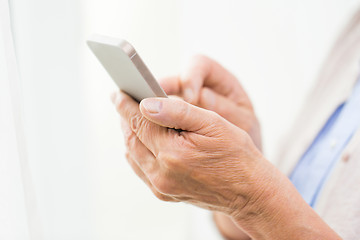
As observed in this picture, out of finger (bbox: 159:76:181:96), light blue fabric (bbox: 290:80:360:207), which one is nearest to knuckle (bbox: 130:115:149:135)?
finger (bbox: 159:76:181:96)

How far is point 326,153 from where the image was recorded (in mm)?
702

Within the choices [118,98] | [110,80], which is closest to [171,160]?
[118,98]

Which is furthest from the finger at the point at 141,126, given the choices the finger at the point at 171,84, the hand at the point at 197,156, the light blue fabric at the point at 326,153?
the light blue fabric at the point at 326,153

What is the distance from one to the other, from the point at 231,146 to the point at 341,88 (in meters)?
0.45

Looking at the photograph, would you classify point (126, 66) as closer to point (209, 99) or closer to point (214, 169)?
point (214, 169)

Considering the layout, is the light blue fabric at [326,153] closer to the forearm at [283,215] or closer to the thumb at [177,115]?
the forearm at [283,215]

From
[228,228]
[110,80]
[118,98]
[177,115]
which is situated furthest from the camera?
[110,80]

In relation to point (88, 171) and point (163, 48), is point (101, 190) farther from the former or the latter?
point (163, 48)

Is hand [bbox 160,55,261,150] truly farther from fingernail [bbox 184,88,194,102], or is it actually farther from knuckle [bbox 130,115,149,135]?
knuckle [bbox 130,115,149,135]

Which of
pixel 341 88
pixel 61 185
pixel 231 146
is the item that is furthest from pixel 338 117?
pixel 61 185

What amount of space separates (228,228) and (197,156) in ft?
1.42

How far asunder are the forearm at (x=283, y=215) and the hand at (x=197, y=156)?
14 millimetres

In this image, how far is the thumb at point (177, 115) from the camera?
0.42 m

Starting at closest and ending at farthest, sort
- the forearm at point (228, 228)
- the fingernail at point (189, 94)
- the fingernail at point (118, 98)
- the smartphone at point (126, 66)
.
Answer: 1. the smartphone at point (126, 66)
2. the fingernail at point (118, 98)
3. the fingernail at point (189, 94)
4. the forearm at point (228, 228)
